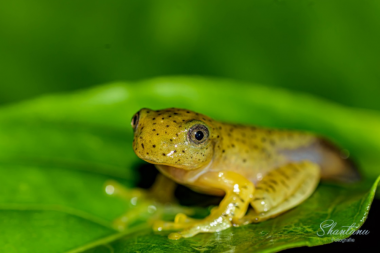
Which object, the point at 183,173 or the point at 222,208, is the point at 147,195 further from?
the point at 222,208

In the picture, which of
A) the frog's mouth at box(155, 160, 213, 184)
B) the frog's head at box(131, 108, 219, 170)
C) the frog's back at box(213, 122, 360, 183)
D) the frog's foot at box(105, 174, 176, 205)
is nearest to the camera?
the frog's head at box(131, 108, 219, 170)

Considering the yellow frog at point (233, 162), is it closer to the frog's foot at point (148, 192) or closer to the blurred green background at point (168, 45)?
the frog's foot at point (148, 192)

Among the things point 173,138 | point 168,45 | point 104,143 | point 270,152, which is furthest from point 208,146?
point 168,45

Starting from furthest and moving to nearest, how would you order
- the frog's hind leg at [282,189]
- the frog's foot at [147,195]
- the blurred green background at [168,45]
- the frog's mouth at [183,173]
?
1. the blurred green background at [168,45]
2. the frog's foot at [147,195]
3. the frog's mouth at [183,173]
4. the frog's hind leg at [282,189]

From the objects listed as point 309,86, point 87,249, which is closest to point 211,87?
point 309,86

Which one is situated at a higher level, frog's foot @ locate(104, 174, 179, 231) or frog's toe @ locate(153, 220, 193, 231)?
frog's foot @ locate(104, 174, 179, 231)

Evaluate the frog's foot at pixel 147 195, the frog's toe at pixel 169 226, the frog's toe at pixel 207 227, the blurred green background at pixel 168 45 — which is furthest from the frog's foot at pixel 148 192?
the blurred green background at pixel 168 45

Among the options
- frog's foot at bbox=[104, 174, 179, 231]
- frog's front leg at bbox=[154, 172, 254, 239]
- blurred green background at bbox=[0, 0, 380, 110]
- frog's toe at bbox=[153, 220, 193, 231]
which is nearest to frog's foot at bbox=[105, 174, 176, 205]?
frog's foot at bbox=[104, 174, 179, 231]

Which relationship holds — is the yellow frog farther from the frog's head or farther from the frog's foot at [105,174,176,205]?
the frog's foot at [105,174,176,205]
